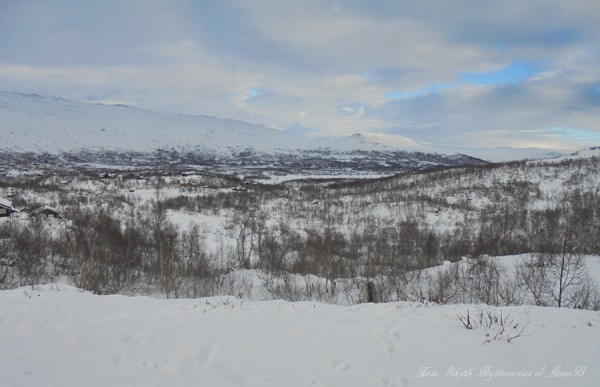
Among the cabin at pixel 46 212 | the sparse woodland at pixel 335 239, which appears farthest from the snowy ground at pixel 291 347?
the cabin at pixel 46 212

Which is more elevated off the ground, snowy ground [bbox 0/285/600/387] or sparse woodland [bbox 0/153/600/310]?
snowy ground [bbox 0/285/600/387]

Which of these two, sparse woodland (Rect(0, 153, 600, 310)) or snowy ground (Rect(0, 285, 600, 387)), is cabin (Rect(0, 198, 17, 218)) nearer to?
sparse woodland (Rect(0, 153, 600, 310))

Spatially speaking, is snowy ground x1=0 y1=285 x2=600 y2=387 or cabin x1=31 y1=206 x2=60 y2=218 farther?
cabin x1=31 y1=206 x2=60 y2=218

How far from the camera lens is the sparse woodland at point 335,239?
2556cm

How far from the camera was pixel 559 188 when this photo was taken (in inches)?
2623

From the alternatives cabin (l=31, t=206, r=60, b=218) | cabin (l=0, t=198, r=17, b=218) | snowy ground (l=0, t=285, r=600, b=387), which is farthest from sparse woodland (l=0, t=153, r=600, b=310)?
snowy ground (l=0, t=285, r=600, b=387)

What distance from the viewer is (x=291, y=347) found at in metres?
8.39

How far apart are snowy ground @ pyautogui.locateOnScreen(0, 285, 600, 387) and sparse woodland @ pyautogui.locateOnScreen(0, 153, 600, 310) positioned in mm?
3692

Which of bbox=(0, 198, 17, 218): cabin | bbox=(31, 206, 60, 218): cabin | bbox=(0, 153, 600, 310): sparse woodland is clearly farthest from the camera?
bbox=(31, 206, 60, 218): cabin

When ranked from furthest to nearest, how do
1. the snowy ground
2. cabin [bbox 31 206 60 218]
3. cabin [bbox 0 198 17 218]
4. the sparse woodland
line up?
cabin [bbox 31 206 60 218]
cabin [bbox 0 198 17 218]
the sparse woodland
the snowy ground

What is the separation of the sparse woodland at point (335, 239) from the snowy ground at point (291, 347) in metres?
3.69

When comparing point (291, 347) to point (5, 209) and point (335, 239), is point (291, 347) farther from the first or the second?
point (5, 209)

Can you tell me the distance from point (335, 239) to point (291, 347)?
129 feet

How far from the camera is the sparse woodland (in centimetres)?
2556
